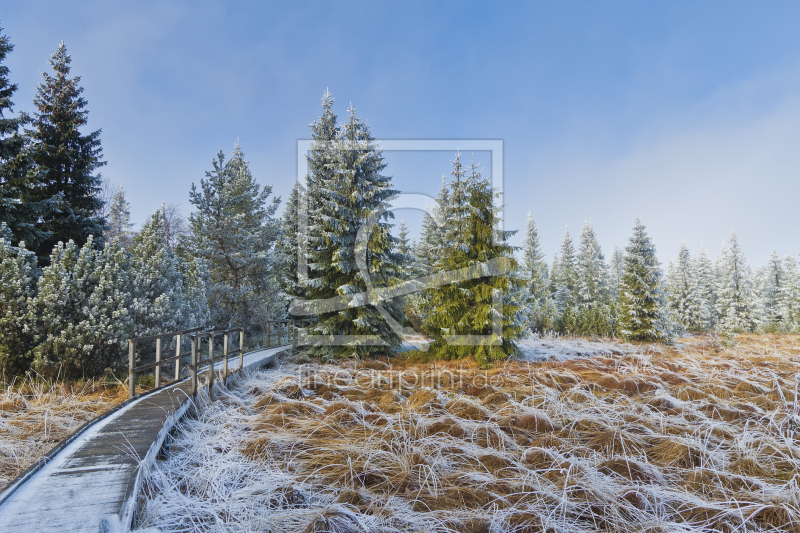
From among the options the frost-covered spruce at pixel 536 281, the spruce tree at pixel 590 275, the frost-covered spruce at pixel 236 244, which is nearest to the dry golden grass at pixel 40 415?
the frost-covered spruce at pixel 236 244

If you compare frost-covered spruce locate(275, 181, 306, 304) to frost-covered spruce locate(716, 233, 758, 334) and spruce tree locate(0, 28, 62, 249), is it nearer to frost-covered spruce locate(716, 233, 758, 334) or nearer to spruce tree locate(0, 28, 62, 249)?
spruce tree locate(0, 28, 62, 249)

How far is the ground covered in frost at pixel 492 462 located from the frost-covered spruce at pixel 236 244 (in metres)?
11.3

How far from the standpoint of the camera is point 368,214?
1168cm

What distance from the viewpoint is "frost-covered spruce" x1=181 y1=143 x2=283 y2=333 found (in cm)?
1653

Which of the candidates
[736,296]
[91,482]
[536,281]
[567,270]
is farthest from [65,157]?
[736,296]

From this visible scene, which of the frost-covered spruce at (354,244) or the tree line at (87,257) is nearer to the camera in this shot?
the tree line at (87,257)

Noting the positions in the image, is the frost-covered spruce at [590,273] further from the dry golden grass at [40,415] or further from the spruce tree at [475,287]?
the dry golden grass at [40,415]

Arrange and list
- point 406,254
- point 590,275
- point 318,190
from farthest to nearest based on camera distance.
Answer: point 590,275 < point 318,190 < point 406,254

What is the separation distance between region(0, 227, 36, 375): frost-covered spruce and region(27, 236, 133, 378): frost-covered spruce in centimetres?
21

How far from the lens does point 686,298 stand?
3014 centimetres

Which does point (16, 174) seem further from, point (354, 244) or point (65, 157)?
point (354, 244)

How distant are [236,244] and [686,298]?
33011mm

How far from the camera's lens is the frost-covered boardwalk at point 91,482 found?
8.00ft

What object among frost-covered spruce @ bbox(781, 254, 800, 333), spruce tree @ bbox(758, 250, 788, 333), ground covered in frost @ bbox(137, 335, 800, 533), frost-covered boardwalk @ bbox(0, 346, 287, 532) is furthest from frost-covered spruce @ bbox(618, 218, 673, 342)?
spruce tree @ bbox(758, 250, 788, 333)
